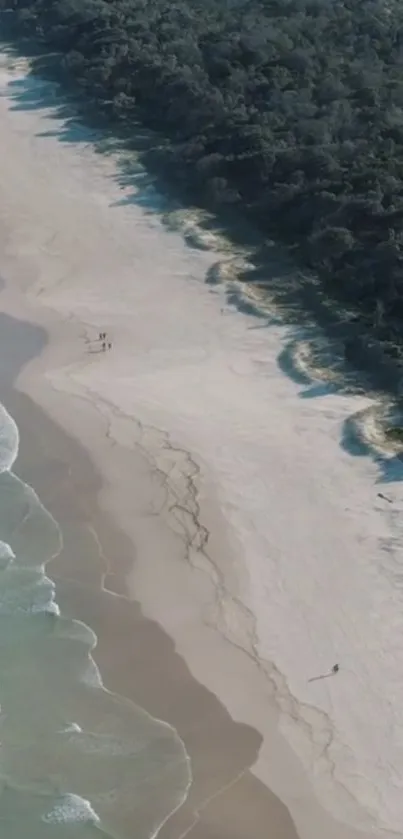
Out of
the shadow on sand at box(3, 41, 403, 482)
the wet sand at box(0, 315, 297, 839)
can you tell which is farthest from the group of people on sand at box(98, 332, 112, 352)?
the shadow on sand at box(3, 41, 403, 482)

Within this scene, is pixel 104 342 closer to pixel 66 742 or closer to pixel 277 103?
pixel 66 742

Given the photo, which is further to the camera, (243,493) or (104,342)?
(104,342)

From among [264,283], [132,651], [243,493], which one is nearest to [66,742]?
A: [132,651]

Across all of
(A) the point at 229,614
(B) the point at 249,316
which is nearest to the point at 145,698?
(A) the point at 229,614

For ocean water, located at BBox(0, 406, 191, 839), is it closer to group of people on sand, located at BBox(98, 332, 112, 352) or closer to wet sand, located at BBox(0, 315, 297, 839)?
wet sand, located at BBox(0, 315, 297, 839)

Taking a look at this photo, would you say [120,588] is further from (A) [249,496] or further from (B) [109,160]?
(B) [109,160]
